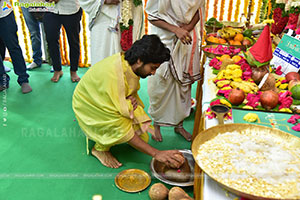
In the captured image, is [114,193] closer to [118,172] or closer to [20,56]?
[118,172]

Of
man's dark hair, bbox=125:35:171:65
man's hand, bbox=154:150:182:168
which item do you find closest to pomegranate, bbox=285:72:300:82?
man's dark hair, bbox=125:35:171:65

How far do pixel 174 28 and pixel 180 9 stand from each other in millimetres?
172

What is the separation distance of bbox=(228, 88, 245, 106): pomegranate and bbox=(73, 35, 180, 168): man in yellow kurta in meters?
0.50

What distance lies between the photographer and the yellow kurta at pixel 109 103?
2021 mm

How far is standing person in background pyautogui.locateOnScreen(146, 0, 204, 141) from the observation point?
92.8 inches

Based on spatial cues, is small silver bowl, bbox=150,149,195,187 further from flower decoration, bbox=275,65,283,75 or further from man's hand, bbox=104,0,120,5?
man's hand, bbox=104,0,120,5

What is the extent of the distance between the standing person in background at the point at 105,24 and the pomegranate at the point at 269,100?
1.93 meters

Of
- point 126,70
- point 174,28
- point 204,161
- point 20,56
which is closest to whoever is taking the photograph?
point 204,161

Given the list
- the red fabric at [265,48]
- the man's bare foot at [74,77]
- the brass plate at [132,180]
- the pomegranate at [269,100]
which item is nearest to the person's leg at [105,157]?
the brass plate at [132,180]

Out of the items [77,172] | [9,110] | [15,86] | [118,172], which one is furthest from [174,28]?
[15,86]

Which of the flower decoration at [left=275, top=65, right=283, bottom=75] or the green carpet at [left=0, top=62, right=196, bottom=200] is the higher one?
the flower decoration at [left=275, top=65, right=283, bottom=75]

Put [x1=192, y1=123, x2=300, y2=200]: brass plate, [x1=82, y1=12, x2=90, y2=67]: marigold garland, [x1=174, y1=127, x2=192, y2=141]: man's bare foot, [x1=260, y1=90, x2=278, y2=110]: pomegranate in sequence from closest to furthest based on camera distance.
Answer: [x1=192, y1=123, x2=300, y2=200]: brass plate → [x1=260, y1=90, x2=278, y2=110]: pomegranate → [x1=174, y1=127, x2=192, y2=141]: man's bare foot → [x1=82, y1=12, x2=90, y2=67]: marigold garland

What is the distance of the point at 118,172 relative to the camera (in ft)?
7.57

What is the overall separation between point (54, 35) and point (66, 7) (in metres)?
0.44
